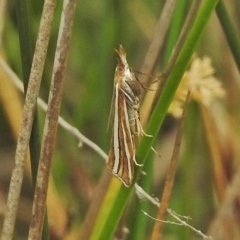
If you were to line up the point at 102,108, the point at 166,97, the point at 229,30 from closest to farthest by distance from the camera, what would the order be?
the point at 166,97, the point at 229,30, the point at 102,108

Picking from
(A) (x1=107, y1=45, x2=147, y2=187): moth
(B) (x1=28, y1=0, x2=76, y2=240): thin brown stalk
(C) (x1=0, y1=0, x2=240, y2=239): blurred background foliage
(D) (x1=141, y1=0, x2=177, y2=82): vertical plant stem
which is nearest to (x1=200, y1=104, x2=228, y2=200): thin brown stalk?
(C) (x1=0, y1=0, x2=240, y2=239): blurred background foliage

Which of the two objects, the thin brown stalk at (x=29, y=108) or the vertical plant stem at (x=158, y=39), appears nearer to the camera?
the thin brown stalk at (x=29, y=108)

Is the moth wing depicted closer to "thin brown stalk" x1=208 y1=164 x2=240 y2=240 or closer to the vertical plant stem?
the vertical plant stem

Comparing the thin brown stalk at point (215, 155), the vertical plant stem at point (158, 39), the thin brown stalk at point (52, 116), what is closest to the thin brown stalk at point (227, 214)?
the thin brown stalk at point (215, 155)

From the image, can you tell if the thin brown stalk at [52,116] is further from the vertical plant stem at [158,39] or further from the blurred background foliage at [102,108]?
the blurred background foliage at [102,108]

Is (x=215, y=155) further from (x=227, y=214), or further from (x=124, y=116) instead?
(x=124, y=116)

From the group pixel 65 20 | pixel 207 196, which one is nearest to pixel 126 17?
pixel 207 196

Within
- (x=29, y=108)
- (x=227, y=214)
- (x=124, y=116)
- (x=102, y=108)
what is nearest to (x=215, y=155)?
(x=227, y=214)
